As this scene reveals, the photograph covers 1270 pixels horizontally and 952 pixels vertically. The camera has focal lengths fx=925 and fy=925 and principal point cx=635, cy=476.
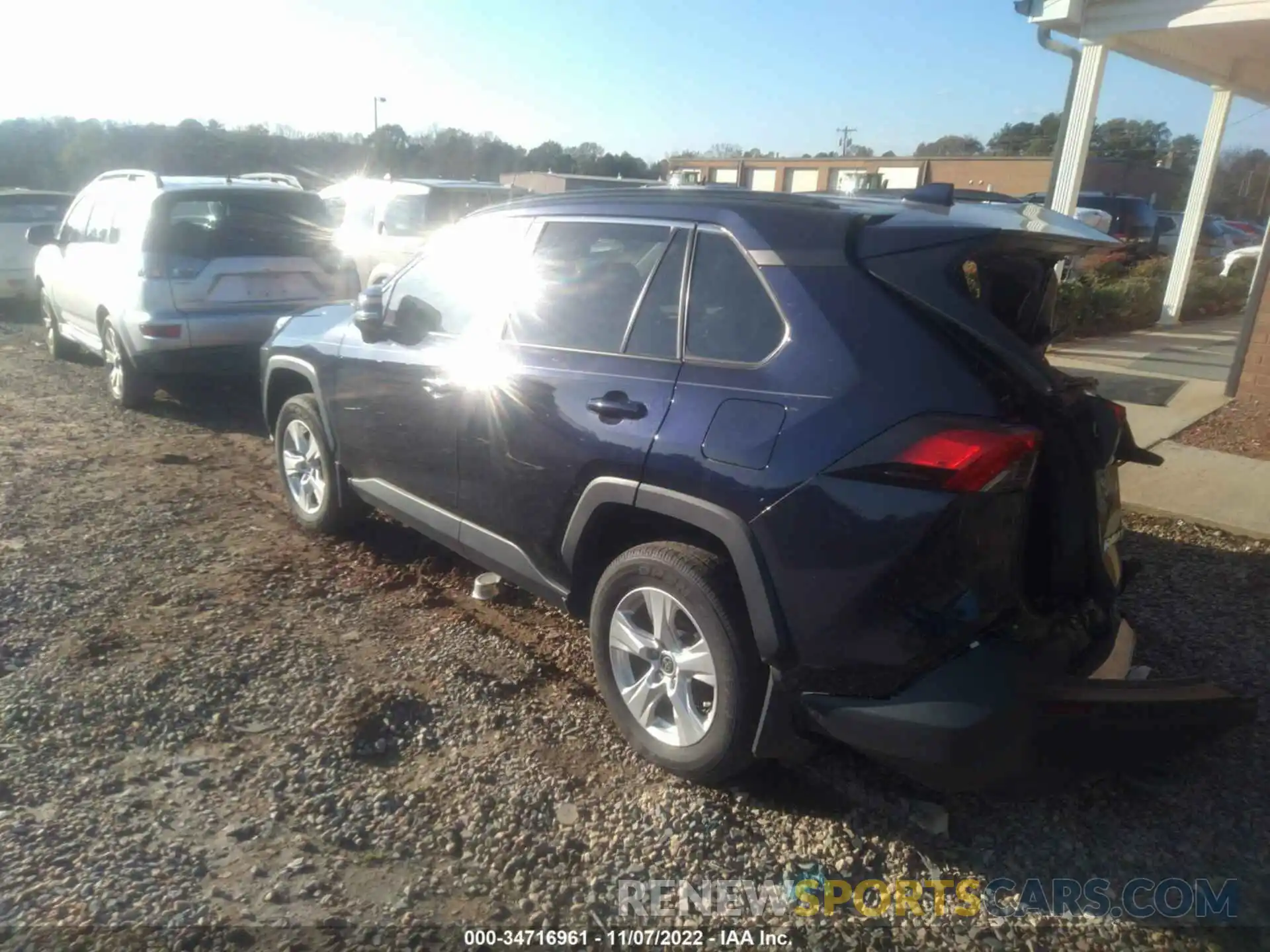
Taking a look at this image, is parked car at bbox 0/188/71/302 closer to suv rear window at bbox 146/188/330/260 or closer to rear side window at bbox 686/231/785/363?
suv rear window at bbox 146/188/330/260

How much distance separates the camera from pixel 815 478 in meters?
2.51

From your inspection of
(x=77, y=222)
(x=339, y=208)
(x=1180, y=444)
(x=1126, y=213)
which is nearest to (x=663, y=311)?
(x=1180, y=444)

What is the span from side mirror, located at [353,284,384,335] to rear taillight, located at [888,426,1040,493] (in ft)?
8.78

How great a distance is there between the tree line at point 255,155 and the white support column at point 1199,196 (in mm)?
15391

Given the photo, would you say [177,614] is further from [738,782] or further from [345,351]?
[738,782]

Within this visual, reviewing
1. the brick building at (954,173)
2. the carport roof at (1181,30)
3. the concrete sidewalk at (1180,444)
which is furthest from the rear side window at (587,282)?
the brick building at (954,173)

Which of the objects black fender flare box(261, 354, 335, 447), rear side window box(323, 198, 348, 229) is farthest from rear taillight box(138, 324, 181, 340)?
rear side window box(323, 198, 348, 229)

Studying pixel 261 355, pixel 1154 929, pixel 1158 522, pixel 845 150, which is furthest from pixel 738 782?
pixel 845 150

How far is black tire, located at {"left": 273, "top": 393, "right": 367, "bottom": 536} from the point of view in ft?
15.7

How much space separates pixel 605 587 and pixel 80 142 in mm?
33990

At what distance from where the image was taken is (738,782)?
3047 mm

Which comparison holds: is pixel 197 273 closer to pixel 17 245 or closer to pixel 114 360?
pixel 114 360

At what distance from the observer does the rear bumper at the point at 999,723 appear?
2.37 meters

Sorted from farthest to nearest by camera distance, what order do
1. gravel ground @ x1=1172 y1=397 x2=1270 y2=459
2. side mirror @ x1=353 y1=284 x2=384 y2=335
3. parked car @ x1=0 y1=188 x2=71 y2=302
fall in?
parked car @ x1=0 y1=188 x2=71 y2=302 < gravel ground @ x1=1172 y1=397 x2=1270 y2=459 < side mirror @ x1=353 y1=284 x2=384 y2=335
